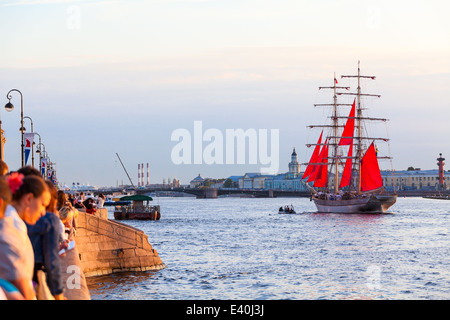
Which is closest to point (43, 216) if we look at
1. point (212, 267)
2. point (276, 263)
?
point (212, 267)

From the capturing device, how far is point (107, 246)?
70.4 feet

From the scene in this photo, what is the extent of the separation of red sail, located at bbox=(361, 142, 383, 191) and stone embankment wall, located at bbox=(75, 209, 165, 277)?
57785 millimetres

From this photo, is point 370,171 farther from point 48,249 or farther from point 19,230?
point 19,230

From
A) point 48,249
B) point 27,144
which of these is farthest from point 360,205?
point 48,249

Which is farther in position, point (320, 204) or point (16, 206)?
point (320, 204)

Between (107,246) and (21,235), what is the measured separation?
16687 millimetres

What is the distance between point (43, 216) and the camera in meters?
5.95

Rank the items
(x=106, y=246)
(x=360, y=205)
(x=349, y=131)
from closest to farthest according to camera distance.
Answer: (x=106, y=246), (x=360, y=205), (x=349, y=131)

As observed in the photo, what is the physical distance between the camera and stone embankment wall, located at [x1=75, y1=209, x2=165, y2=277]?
20.4 meters
